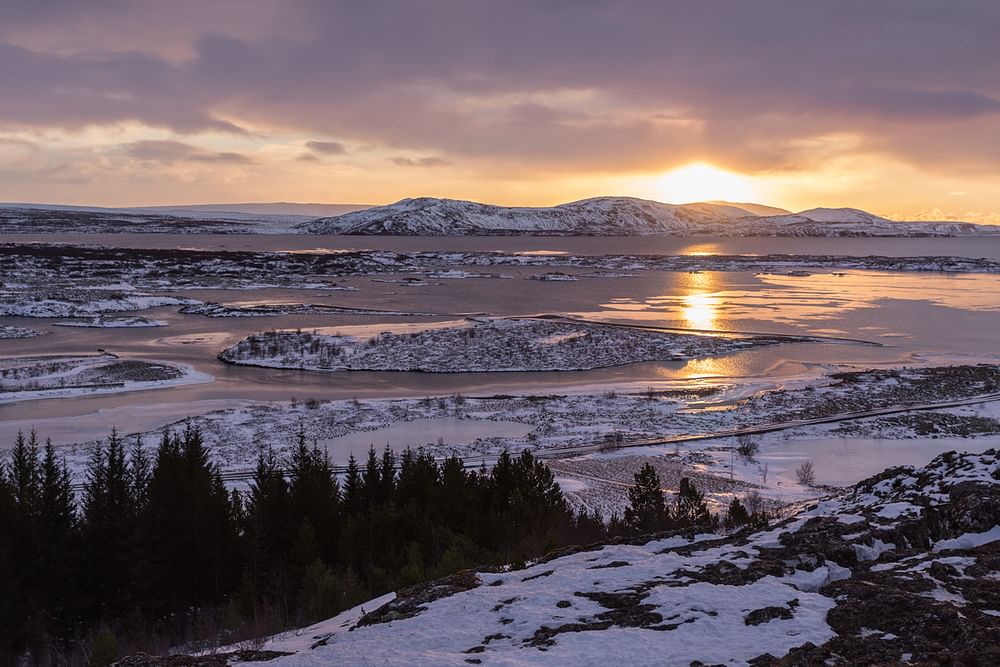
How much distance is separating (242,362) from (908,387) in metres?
38.0

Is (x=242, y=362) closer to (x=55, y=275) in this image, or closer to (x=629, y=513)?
(x=629, y=513)

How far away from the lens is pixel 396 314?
6994cm

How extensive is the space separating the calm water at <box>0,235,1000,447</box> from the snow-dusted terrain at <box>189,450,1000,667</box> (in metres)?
27.8

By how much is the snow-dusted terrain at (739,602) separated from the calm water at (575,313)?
27.8 m

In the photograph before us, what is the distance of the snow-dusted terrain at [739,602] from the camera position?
7590 mm

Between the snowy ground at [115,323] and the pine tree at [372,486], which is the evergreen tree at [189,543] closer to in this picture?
the pine tree at [372,486]

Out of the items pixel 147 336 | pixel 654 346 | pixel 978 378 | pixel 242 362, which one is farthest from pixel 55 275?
pixel 978 378

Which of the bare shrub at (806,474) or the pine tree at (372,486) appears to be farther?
the bare shrub at (806,474)

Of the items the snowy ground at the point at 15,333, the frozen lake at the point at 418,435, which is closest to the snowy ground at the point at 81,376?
the snowy ground at the point at 15,333

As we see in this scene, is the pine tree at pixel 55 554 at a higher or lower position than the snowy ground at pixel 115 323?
lower

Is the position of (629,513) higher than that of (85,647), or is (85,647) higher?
(629,513)

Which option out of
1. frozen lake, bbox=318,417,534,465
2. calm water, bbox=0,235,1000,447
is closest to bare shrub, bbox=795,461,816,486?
frozen lake, bbox=318,417,534,465

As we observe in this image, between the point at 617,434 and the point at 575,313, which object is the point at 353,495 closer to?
the point at 617,434

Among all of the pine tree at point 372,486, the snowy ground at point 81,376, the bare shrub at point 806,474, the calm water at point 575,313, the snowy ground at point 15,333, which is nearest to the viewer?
the pine tree at point 372,486
